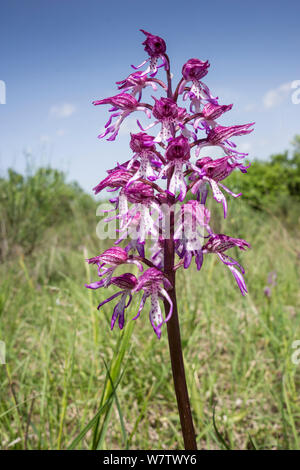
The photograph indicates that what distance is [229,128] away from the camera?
1229mm

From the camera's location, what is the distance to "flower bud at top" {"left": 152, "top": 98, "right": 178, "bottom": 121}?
115 cm

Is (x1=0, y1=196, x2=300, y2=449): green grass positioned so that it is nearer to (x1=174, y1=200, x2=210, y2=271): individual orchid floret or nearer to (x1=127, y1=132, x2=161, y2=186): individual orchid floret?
(x1=174, y1=200, x2=210, y2=271): individual orchid floret

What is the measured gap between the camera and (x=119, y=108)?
50.9 inches

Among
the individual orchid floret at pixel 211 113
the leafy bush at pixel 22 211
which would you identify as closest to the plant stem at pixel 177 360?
the individual orchid floret at pixel 211 113

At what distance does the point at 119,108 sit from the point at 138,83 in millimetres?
116

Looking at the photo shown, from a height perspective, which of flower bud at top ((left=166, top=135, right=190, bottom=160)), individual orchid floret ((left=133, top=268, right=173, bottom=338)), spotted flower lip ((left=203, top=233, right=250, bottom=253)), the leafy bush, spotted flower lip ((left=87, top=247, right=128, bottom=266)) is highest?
the leafy bush

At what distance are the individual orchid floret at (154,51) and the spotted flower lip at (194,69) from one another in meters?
0.07

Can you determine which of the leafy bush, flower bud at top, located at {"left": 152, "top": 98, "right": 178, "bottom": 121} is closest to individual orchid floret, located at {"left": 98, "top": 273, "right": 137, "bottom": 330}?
flower bud at top, located at {"left": 152, "top": 98, "right": 178, "bottom": 121}

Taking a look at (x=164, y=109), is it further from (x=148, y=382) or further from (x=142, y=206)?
(x=148, y=382)

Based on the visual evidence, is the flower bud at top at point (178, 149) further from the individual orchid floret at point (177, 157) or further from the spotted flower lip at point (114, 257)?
the spotted flower lip at point (114, 257)

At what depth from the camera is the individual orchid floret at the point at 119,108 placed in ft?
4.14

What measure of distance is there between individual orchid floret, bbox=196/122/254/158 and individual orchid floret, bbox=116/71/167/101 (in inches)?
9.3

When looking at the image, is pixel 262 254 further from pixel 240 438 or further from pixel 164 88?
pixel 164 88

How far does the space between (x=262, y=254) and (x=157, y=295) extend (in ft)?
15.1
